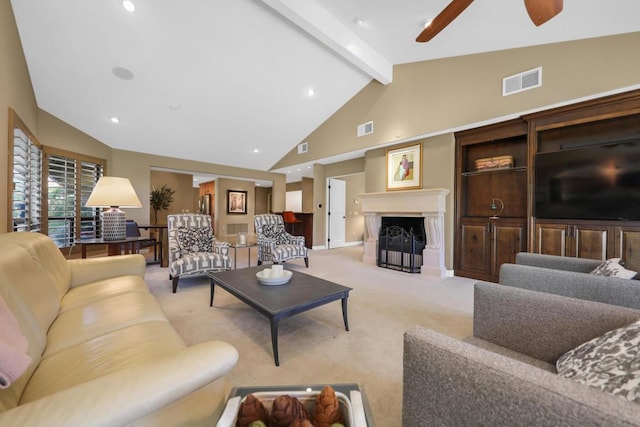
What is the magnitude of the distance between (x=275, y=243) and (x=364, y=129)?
9.48ft

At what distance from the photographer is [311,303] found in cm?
199

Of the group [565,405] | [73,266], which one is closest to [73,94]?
[73,266]

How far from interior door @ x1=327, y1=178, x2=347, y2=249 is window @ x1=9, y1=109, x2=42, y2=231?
5472 mm

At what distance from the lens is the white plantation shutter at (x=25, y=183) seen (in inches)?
120

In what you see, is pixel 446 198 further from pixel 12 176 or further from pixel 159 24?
pixel 12 176

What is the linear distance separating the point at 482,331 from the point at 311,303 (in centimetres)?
113

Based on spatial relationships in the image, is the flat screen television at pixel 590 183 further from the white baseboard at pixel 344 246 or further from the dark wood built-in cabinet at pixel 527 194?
Answer: the white baseboard at pixel 344 246

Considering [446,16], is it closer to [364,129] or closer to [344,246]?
[364,129]

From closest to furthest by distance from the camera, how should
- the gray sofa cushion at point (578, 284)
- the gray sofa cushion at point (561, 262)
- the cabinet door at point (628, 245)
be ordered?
the gray sofa cushion at point (578, 284) < the gray sofa cushion at point (561, 262) < the cabinet door at point (628, 245)

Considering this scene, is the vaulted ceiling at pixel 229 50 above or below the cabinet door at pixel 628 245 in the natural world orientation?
above

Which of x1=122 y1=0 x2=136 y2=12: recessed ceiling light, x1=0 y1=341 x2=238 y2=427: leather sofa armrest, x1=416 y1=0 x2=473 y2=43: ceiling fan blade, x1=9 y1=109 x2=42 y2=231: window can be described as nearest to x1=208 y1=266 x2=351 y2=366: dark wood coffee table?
x1=0 y1=341 x2=238 y2=427: leather sofa armrest

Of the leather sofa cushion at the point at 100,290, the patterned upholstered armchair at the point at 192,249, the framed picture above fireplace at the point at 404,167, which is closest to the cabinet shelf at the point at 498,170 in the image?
the framed picture above fireplace at the point at 404,167

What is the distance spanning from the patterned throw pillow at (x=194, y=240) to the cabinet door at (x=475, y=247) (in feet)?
13.6

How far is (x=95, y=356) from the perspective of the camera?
3.56ft
